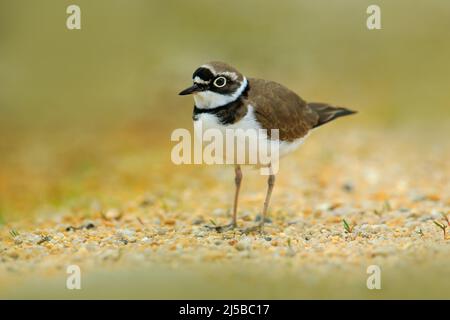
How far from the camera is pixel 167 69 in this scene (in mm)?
15164

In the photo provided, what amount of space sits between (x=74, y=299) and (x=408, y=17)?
44.3ft

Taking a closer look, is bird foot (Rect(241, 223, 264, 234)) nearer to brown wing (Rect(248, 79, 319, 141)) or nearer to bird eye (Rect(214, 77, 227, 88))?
brown wing (Rect(248, 79, 319, 141))

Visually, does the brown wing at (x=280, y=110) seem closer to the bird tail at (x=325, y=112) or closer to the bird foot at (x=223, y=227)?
the bird tail at (x=325, y=112)

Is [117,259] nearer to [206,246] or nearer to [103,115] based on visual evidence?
[206,246]

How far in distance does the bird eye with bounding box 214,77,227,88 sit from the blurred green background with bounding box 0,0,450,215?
4098 millimetres

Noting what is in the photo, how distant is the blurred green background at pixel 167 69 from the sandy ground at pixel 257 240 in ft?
7.60

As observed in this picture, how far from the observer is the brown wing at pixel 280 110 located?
682cm

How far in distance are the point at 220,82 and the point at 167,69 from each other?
8730mm

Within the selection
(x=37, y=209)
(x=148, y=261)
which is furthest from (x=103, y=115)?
(x=148, y=261)

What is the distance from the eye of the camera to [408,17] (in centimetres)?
1650

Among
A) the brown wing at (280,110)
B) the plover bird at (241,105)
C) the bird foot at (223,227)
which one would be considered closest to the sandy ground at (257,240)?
the bird foot at (223,227)

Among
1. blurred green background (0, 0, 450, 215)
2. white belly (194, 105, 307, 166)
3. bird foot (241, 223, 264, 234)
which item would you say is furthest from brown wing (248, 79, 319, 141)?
blurred green background (0, 0, 450, 215)

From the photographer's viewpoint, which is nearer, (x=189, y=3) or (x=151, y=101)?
(x=151, y=101)

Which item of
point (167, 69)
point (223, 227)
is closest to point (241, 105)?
point (223, 227)
